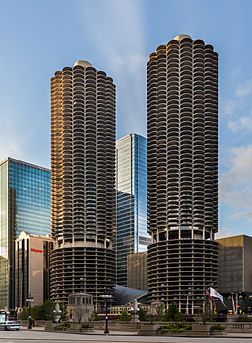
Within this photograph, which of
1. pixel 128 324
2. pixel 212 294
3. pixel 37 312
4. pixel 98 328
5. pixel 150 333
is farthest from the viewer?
pixel 37 312

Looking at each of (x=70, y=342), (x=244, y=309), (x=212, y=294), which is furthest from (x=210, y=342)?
(x=244, y=309)

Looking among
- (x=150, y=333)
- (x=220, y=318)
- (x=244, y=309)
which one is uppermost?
(x=150, y=333)

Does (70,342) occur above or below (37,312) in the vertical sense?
above

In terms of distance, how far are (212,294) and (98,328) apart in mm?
24588

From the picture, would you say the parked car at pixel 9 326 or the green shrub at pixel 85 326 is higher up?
the green shrub at pixel 85 326

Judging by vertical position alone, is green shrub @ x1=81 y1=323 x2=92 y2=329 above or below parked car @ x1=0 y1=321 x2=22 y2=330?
above

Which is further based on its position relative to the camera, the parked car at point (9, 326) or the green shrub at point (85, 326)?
the parked car at point (9, 326)

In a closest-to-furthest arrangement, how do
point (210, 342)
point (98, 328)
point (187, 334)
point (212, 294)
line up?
point (210, 342) → point (187, 334) → point (212, 294) → point (98, 328)

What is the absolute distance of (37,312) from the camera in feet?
527

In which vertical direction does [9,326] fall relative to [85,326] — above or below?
below

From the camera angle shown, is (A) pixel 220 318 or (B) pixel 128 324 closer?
(B) pixel 128 324

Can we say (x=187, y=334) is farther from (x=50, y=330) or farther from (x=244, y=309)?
(x=244, y=309)

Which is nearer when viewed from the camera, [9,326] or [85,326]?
[85,326]

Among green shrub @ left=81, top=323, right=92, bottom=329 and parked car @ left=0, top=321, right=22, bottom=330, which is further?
parked car @ left=0, top=321, right=22, bottom=330
